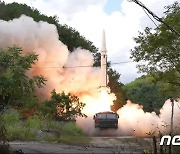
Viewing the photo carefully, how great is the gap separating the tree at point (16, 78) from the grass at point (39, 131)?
1296 cm

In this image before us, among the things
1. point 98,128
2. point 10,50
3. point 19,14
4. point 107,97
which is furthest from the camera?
point 19,14

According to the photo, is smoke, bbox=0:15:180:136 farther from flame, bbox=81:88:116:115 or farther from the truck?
the truck

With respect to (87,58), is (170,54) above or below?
below

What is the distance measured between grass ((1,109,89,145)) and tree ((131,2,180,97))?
9.81m

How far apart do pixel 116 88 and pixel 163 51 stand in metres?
38.5

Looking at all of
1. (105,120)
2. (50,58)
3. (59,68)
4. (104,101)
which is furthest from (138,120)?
(50,58)

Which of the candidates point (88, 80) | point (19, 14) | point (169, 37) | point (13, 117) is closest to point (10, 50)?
point (169, 37)

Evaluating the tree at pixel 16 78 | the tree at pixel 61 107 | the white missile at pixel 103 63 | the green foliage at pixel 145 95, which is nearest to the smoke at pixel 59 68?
the white missile at pixel 103 63

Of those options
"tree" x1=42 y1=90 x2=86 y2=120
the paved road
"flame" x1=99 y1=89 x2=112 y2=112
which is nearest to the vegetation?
"flame" x1=99 y1=89 x2=112 y2=112

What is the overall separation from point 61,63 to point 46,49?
2633 millimetres

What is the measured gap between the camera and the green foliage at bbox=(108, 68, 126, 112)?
183ft

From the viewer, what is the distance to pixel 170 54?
22.4 meters

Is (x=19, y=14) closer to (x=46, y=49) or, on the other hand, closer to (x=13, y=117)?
(x=46, y=49)

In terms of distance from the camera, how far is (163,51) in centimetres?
2267
